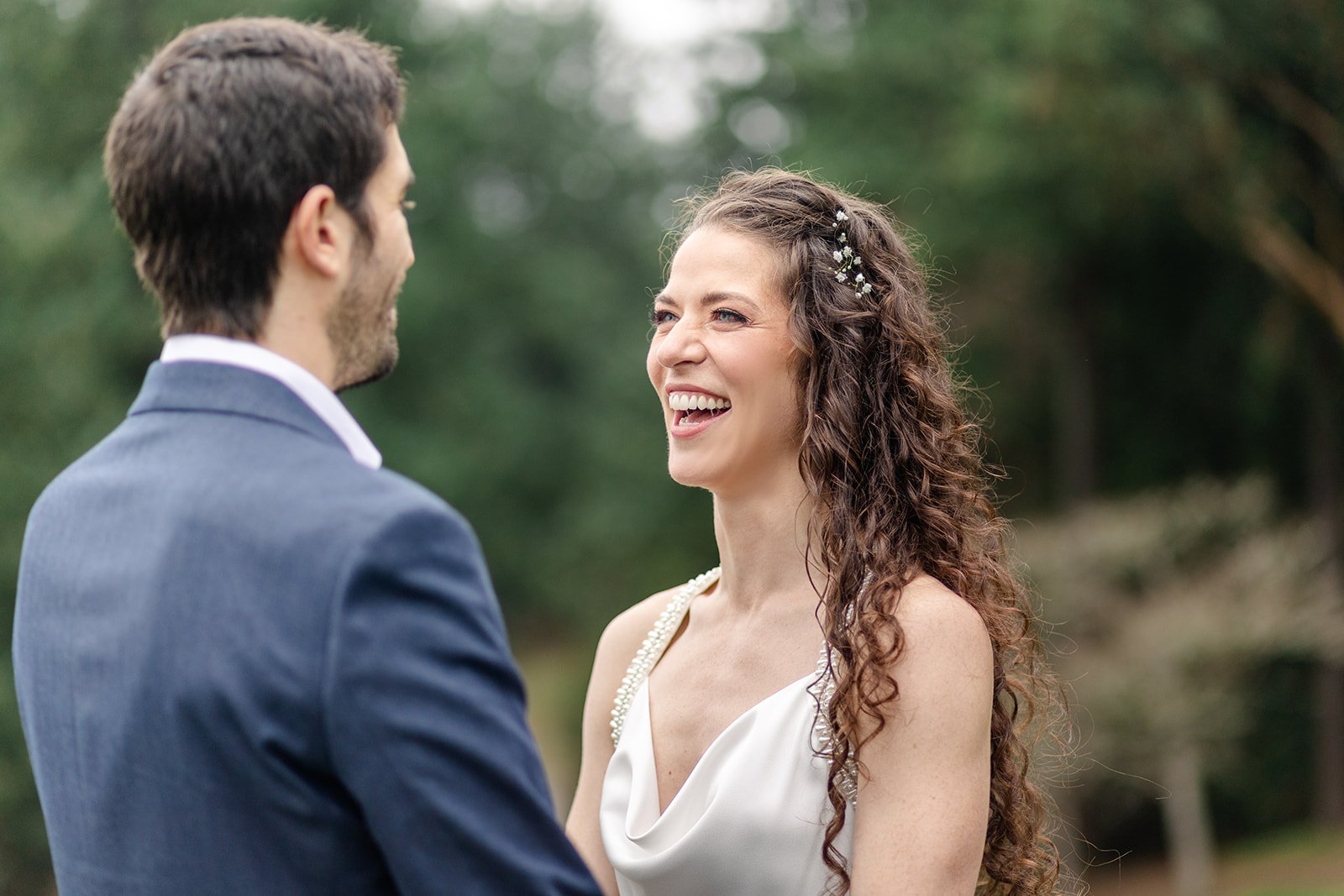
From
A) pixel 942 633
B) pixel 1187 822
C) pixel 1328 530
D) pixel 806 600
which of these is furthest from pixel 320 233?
pixel 1328 530

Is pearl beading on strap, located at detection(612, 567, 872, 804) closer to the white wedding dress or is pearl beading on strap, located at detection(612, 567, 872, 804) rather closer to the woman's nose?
the white wedding dress

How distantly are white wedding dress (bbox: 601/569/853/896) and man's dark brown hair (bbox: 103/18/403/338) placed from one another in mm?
1459

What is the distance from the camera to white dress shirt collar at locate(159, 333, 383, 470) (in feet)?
6.12

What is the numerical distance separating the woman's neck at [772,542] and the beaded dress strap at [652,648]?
14 cm

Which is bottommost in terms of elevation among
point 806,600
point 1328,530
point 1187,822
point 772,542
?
point 1187,822

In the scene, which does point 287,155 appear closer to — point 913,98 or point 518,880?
point 518,880

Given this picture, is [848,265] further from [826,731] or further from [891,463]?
[826,731]

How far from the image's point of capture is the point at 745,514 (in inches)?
123

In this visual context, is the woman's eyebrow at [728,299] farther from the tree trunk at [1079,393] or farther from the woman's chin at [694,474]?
the tree trunk at [1079,393]

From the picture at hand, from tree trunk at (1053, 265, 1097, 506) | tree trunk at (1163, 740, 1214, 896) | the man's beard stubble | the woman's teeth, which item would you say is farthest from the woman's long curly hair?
tree trunk at (1053, 265, 1097, 506)

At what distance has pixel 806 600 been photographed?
120 inches

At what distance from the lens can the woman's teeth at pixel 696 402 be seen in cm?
308

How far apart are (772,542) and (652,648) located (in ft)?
1.48

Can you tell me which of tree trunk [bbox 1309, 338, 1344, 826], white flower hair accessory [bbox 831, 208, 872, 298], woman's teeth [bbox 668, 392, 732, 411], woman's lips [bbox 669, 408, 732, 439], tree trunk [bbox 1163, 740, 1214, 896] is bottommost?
tree trunk [bbox 1163, 740, 1214, 896]
